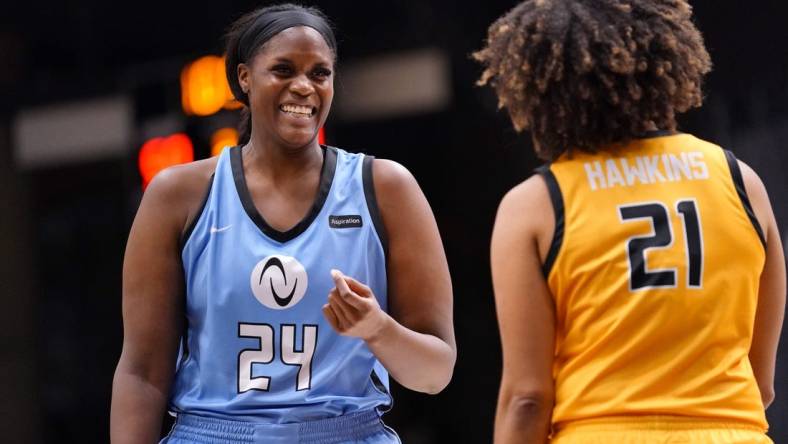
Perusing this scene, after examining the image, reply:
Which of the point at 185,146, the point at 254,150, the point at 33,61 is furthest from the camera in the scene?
the point at 33,61

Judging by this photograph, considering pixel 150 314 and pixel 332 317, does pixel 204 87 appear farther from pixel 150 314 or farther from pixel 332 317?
pixel 332 317

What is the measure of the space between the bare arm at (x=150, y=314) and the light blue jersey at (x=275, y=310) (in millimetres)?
37

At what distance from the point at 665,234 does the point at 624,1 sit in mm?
427

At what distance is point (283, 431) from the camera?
101 inches

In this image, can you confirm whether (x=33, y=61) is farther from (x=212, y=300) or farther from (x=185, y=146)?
(x=212, y=300)

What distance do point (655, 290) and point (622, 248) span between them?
0.09 m

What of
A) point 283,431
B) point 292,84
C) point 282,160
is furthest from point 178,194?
point 283,431

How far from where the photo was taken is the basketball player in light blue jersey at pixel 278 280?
8.52 feet

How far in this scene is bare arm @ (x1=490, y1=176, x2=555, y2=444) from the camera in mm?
2082

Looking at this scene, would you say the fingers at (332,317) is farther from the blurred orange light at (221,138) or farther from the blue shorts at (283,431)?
the blurred orange light at (221,138)

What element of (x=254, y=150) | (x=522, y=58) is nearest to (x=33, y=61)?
(x=254, y=150)

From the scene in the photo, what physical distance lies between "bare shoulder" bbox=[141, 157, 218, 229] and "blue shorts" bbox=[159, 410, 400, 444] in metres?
0.44

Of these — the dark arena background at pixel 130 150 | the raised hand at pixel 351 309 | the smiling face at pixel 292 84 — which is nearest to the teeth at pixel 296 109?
the smiling face at pixel 292 84

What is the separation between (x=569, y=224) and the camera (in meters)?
2.07
